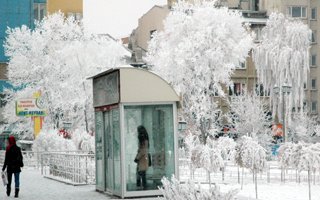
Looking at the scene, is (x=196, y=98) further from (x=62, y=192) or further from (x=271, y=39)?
(x=62, y=192)

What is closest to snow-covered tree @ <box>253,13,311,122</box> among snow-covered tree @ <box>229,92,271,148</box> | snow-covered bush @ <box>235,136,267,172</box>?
snow-covered tree @ <box>229,92,271,148</box>

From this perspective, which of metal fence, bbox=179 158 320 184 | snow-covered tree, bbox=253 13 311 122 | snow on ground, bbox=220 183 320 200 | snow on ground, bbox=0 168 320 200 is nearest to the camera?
snow on ground, bbox=0 168 320 200

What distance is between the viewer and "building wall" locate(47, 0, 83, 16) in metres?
85.8

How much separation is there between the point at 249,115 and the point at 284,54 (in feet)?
23.4

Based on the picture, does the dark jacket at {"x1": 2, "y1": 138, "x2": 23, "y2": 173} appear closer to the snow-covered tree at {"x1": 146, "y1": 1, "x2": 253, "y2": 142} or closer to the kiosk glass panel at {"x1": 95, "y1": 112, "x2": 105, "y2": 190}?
the kiosk glass panel at {"x1": 95, "y1": 112, "x2": 105, "y2": 190}

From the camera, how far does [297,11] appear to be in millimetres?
84312

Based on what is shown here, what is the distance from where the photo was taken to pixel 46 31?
70.0m

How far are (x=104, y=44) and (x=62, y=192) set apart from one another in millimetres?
47833

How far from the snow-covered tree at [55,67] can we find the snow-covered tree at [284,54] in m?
13.0

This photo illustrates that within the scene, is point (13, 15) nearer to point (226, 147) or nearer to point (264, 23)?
point (264, 23)

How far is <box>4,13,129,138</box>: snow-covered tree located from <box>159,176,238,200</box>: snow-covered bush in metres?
54.1

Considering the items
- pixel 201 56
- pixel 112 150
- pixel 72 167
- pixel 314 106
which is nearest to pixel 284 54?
pixel 201 56

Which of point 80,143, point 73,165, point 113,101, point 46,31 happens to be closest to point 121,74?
point 113,101

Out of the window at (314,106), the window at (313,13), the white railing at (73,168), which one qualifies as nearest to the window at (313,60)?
the window at (314,106)
